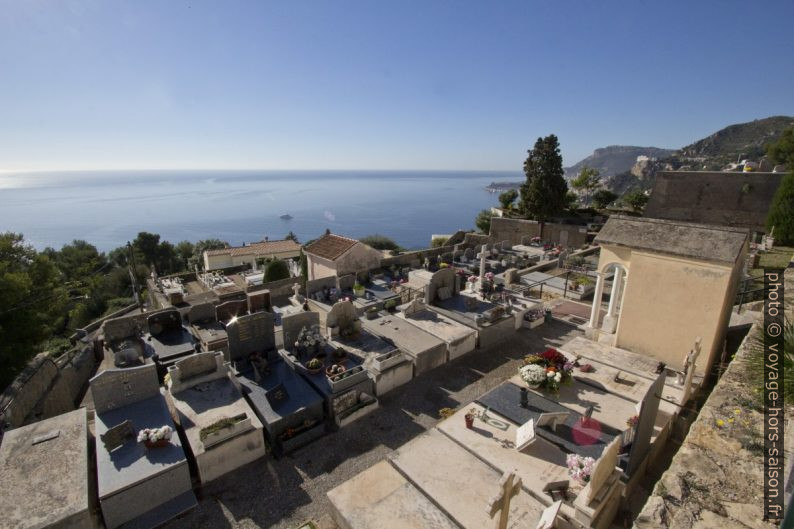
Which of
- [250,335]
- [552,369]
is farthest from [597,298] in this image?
[250,335]

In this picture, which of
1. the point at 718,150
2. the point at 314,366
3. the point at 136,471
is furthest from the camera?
the point at 718,150

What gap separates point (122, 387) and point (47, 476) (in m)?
2.58

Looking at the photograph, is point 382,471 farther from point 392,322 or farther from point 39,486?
point 392,322

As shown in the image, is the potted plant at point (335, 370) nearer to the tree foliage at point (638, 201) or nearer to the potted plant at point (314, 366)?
the potted plant at point (314, 366)

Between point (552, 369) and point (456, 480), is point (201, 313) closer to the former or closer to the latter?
point (456, 480)

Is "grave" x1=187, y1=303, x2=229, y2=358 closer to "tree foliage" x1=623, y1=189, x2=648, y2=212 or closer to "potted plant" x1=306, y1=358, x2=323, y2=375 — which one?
"potted plant" x1=306, y1=358, x2=323, y2=375

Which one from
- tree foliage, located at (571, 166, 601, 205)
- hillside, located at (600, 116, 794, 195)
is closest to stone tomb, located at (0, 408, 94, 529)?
tree foliage, located at (571, 166, 601, 205)

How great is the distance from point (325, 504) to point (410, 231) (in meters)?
145

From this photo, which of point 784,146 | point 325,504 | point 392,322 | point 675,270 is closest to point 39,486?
point 325,504

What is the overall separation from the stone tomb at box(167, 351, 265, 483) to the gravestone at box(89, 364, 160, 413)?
1.71ft

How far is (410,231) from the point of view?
15188cm

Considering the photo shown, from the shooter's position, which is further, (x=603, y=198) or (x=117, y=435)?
(x=603, y=198)

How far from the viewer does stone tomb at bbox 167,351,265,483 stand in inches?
340

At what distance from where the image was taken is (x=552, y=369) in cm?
1028
